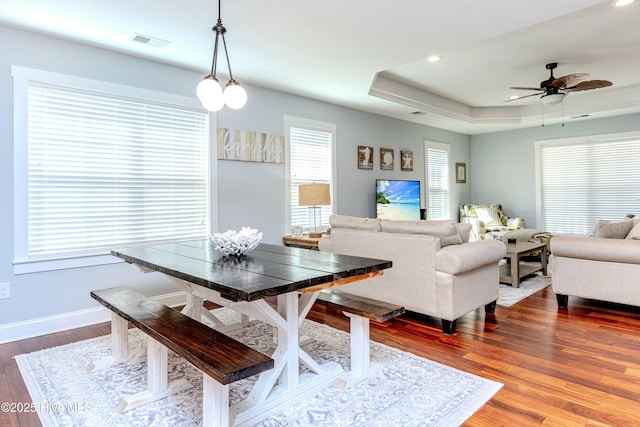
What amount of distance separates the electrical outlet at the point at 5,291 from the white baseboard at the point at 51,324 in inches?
8.8

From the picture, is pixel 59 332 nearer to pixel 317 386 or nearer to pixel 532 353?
pixel 317 386

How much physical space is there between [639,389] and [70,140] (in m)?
4.30

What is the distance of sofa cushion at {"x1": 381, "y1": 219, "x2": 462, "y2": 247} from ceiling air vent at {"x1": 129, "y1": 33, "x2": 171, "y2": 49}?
2486 millimetres

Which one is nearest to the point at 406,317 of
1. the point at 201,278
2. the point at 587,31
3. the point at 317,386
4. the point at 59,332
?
the point at 317,386

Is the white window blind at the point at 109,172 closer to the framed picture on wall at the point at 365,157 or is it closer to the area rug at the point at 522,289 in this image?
the framed picture on wall at the point at 365,157

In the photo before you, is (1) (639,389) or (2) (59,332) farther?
(2) (59,332)

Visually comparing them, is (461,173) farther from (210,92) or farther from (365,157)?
(210,92)

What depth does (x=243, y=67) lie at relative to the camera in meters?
3.77

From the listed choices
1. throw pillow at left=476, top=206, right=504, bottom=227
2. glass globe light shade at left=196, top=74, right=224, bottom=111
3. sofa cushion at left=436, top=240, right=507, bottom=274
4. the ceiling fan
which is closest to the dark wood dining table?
sofa cushion at left=436, top=240, right=507, bottom=274

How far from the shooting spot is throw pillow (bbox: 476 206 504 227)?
6923mm

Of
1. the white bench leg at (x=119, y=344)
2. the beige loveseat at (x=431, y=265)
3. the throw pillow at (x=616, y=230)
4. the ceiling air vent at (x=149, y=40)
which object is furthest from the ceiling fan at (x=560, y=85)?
the white bench leg at (x=119, y=344)

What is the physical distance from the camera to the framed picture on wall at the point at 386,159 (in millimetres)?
6041

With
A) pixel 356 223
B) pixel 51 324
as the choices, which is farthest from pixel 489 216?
pixel 51 324

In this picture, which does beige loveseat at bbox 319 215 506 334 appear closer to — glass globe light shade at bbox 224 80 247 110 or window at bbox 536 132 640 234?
glass globe light shade at bbox 224 80 247 110
